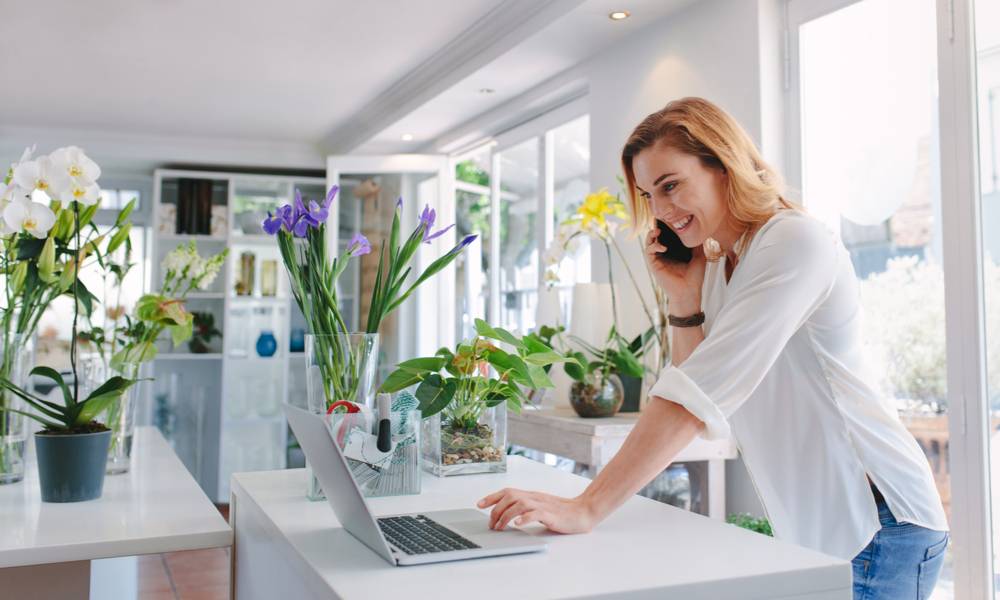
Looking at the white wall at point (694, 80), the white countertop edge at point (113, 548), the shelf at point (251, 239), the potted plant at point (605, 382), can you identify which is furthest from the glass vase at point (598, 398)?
the shelf at point (251, 239)

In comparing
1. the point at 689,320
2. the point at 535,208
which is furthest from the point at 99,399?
the point at 535,208

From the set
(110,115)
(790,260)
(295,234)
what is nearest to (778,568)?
(790,260)

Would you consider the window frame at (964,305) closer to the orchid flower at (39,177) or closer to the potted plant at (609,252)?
the potted plant at (609,252)

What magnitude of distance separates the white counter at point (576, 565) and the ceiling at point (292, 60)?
2.36 metres

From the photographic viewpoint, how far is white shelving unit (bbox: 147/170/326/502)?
6.11 metres

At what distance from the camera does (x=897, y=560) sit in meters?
1.28

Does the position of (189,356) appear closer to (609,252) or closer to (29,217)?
(609,252)

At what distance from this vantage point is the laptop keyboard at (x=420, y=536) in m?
0.94

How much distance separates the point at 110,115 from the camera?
212 inches

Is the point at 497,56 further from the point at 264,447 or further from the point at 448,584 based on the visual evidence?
the point at 264,447

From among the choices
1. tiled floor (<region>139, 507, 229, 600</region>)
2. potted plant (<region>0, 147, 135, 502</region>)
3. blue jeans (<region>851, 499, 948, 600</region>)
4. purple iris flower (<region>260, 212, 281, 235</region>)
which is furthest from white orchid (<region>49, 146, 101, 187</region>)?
tiled floor (<region>139, 507, 229, 600</region>)

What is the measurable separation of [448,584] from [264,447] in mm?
5678

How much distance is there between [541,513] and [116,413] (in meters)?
1.19

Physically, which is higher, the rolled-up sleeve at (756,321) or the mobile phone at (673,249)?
the mobile phone at (673,249)
